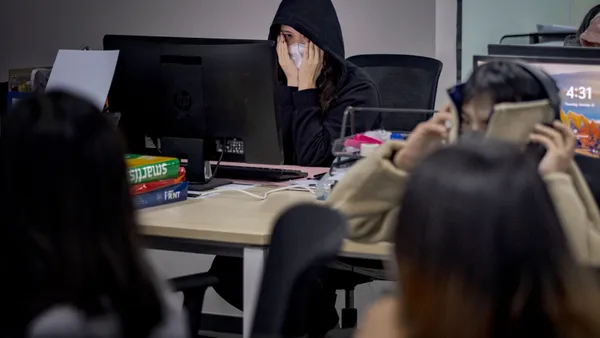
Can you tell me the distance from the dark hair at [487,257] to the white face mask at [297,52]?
1.96 m

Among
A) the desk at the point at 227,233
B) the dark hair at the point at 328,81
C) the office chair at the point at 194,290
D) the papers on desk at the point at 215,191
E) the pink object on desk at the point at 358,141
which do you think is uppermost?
the dark hair at the point at 328,81

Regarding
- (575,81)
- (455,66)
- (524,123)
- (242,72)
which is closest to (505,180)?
(524,123)

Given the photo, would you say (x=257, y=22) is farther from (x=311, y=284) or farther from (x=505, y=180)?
(x=505, y=180)

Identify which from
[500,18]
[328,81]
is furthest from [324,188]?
[500,18]

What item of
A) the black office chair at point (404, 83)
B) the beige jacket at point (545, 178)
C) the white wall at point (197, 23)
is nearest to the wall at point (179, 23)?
the white wall at point (197, 23)

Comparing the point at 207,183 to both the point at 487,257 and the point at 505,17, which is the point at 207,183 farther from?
the point at 505,17

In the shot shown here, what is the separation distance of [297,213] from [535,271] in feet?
2.10

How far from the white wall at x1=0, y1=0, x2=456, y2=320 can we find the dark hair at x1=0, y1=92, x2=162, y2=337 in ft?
8.48

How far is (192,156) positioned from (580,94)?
1136mm

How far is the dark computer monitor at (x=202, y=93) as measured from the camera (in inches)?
100

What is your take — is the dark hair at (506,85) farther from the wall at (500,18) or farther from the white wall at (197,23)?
the wall at (500,18)

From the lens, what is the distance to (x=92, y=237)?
114 centimetres

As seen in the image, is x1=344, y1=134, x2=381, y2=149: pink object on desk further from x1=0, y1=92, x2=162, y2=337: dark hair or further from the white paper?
x1=0, y1=92, x2=162, y2=337: dark hair

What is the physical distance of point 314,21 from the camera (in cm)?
298
